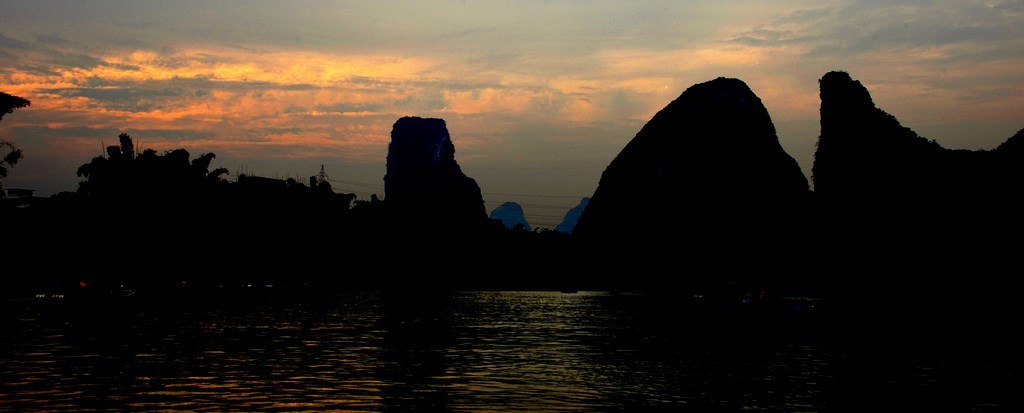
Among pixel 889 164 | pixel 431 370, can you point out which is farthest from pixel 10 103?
pixel 889 164

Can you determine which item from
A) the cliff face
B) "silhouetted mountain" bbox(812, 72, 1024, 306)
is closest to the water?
"silhouetted mountain" bbox(812, 72, 1024, 306)

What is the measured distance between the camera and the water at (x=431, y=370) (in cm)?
3022

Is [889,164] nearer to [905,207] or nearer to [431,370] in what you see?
[905,207]

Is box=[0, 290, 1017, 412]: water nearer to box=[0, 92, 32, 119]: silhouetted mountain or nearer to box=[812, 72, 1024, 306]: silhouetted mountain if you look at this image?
box=[0, 92, 32, 119]: silhouetted mountain

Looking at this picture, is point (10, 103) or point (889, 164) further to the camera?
point (889, 164)

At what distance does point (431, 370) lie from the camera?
132 feet

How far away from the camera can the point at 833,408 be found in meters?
30.5

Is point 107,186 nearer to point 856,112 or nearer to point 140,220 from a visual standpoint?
point 140,220

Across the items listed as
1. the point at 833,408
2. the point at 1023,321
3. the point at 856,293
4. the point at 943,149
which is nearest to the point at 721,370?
the point at 833,408

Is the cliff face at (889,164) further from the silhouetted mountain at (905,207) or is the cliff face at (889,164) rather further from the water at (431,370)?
the water at (431,370)

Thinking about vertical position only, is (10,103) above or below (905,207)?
above

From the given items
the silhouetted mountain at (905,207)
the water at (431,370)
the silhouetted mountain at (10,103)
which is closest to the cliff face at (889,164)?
the silhouetted mountain at (905,207)

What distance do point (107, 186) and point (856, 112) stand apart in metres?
114

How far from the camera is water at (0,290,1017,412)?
30219 mm
